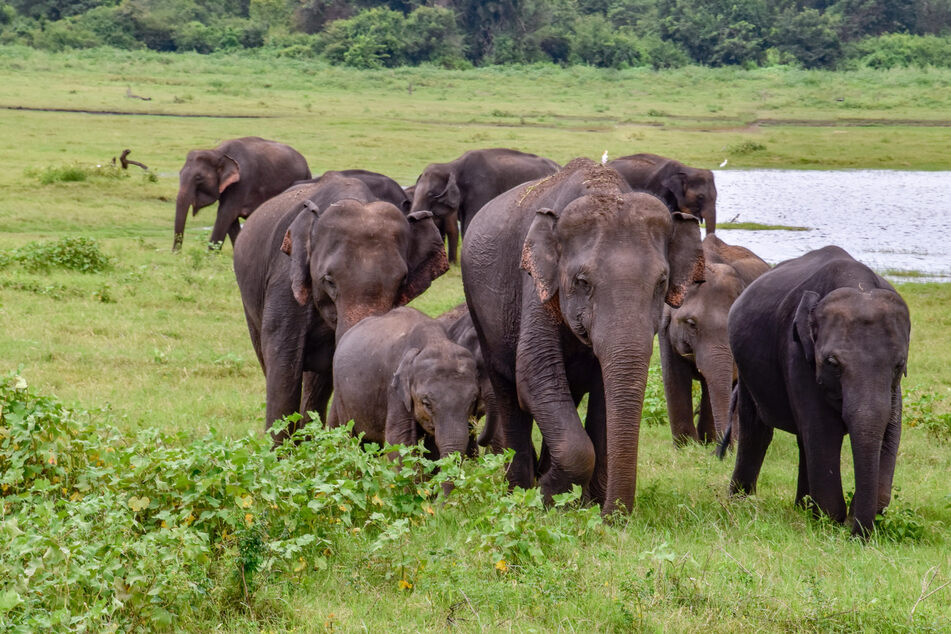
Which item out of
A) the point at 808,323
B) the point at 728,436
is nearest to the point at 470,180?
the point at 728,436

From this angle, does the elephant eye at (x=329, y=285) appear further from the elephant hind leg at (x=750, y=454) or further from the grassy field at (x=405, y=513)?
the elephant hind leg at (x=750, y=454)

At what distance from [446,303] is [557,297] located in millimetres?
7660

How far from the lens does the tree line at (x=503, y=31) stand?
169 feet

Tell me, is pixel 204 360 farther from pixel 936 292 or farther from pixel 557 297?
pixel 936 292

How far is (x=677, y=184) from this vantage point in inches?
677

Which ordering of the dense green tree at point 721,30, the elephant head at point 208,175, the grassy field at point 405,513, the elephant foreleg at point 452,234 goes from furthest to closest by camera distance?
the dense green tree at point 721,30 < the elephant head at point 208,175 < the elephant foreleg at point 452,234 < the grassy field at point 405,513

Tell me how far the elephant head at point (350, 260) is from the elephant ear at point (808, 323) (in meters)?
2.11

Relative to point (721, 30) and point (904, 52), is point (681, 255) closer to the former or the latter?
point (904, 52)

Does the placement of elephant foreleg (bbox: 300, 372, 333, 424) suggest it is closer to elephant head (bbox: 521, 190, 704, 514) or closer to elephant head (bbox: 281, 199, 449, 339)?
elephant head (bbox: 281, 199, 449, 339)

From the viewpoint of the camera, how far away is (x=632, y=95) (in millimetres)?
44656

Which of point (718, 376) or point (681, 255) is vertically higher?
point (681, 255)

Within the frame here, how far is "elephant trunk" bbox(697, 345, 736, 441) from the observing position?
8086 mm

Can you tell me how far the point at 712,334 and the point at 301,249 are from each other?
2.83 m

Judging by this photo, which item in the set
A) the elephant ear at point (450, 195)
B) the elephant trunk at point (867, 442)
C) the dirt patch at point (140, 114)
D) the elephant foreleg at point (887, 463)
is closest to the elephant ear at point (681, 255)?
the elephant trunk at point (867, 442)
